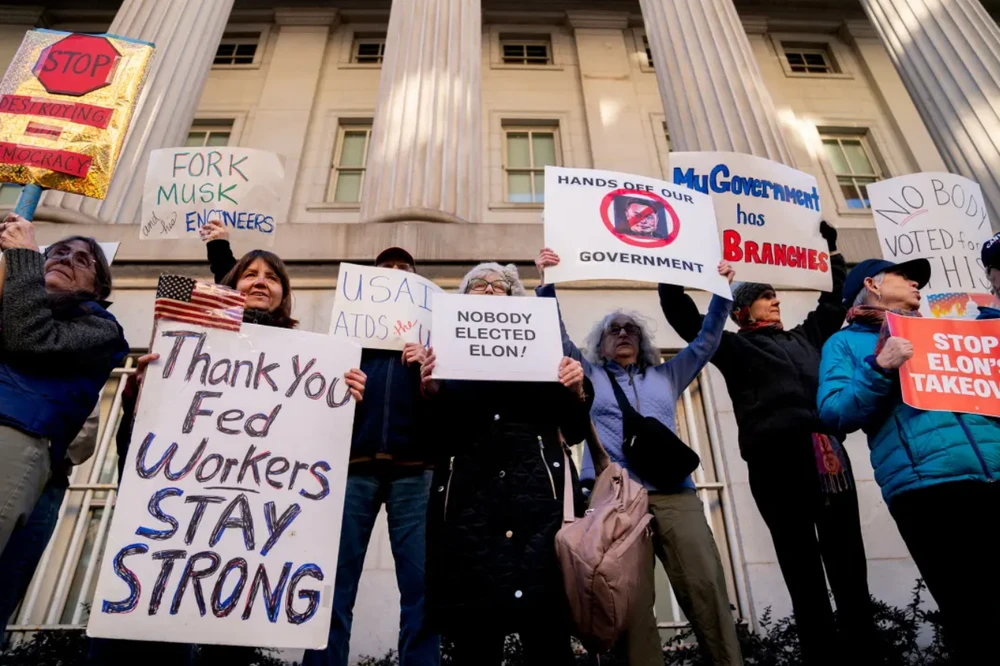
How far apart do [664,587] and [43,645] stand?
14.3 feet

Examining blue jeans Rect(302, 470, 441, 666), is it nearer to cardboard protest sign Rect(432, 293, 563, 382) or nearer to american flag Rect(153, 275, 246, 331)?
cardboard protest sign Rect(432, 293, 563, 382)

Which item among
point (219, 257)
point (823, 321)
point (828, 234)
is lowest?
point (823, 321)

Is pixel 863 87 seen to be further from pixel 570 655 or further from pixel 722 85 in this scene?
pixel 570 655

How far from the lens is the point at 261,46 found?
13.2 metres

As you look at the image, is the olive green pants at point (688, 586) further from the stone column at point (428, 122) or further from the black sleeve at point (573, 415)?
the stone column at point (428, 122)

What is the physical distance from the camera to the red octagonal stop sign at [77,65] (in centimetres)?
399

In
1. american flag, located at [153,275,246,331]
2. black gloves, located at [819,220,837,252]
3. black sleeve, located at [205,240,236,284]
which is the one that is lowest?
american flag, located at [153,275,246,331]

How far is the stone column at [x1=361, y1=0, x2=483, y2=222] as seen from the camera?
7270 mm

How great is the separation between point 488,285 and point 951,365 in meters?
1.96

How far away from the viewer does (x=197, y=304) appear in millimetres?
2766

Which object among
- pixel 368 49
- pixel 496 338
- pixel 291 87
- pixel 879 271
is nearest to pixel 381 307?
pixel 496 338

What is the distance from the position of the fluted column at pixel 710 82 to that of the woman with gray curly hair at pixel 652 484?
15.0ft

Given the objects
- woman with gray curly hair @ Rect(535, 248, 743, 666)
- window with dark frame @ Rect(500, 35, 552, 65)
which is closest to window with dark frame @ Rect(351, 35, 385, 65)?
window with dark frame @ Rect(500, 35, 552, 65)

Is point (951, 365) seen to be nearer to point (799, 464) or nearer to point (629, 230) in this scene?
point (799, 464)
